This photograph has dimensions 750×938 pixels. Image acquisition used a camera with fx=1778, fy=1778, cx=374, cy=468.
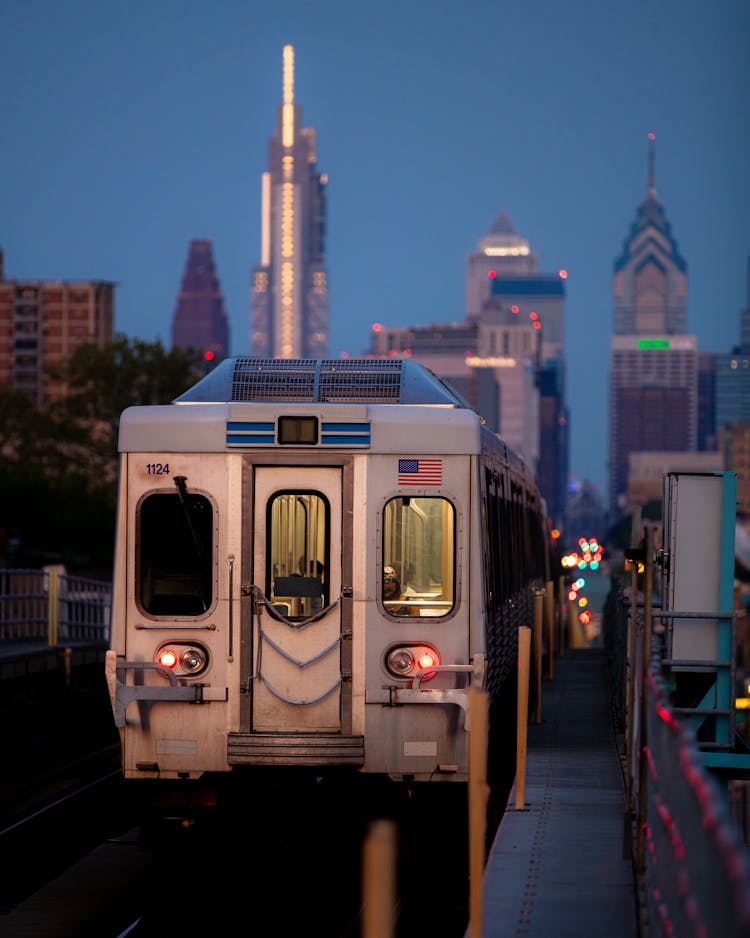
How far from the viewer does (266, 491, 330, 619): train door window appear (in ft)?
38.2

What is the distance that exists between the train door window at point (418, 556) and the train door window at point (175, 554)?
117 centimetres

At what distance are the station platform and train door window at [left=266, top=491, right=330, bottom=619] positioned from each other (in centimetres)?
198

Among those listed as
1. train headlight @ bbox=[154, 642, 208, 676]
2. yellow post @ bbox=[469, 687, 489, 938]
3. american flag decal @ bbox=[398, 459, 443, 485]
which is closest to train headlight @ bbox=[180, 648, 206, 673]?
train headlight @ bbox=[154, 642, 208, 676]

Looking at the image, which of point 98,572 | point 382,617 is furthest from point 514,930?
point 98,572

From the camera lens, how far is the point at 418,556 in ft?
38.5

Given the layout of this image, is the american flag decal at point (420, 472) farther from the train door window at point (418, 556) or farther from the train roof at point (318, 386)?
the train roof at point (318, 386)

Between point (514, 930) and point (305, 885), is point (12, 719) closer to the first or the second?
point (305, 885)

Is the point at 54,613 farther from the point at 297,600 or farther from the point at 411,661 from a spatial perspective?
the point at 411,661

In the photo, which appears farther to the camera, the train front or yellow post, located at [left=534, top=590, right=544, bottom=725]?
yellow post, located at [left=534, top=590, right=544, bottom=725]

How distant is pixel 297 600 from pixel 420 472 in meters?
1.17

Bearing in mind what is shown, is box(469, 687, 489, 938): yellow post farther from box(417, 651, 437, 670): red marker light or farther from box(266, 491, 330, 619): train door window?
box(266, 491, 330, 619): train door window

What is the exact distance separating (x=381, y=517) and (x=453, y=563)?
0.57 m

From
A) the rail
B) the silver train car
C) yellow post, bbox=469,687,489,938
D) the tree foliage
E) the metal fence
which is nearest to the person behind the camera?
the rail

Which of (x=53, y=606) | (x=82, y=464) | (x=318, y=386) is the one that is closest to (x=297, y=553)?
(x=318, y=386)
